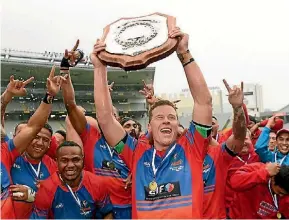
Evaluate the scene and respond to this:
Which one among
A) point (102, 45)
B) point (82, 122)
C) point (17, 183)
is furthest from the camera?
point (82, 122)

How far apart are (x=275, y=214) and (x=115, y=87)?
26251mm

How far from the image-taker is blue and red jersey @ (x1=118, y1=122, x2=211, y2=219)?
2438mm

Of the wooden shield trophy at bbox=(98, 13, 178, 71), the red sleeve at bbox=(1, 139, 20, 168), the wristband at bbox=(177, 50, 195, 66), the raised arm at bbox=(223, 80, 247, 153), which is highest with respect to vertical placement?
the wooden shield trophy at bbox=(98, 13, 178, 71)

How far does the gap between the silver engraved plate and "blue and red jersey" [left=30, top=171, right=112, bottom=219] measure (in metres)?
1.10

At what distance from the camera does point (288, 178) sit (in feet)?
9.61

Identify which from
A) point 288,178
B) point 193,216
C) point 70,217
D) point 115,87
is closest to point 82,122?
point 70,217

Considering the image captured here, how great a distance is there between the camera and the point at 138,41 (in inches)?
110

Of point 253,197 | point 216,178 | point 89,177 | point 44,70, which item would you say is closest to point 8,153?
point 89,177

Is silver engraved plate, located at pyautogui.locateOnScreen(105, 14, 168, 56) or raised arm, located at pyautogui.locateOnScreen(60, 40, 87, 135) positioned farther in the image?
raised arm, located at pyautogui.locateOnScreen(60, 40, 87, 135)

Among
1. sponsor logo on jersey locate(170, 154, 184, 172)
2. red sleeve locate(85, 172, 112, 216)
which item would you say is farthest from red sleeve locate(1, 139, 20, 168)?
sponsor logo on jersey locate(170, 154, 184, 172)

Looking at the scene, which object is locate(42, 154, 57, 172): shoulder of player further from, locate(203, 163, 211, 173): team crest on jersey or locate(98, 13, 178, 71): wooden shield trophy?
locate(203, 163, 211, 173): team crest on jersey

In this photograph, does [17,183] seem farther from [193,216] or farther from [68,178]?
[193,216]

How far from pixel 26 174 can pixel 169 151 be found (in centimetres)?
129

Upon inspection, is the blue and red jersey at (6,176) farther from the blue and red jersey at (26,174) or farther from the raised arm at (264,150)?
the raised arm at (264,150)
